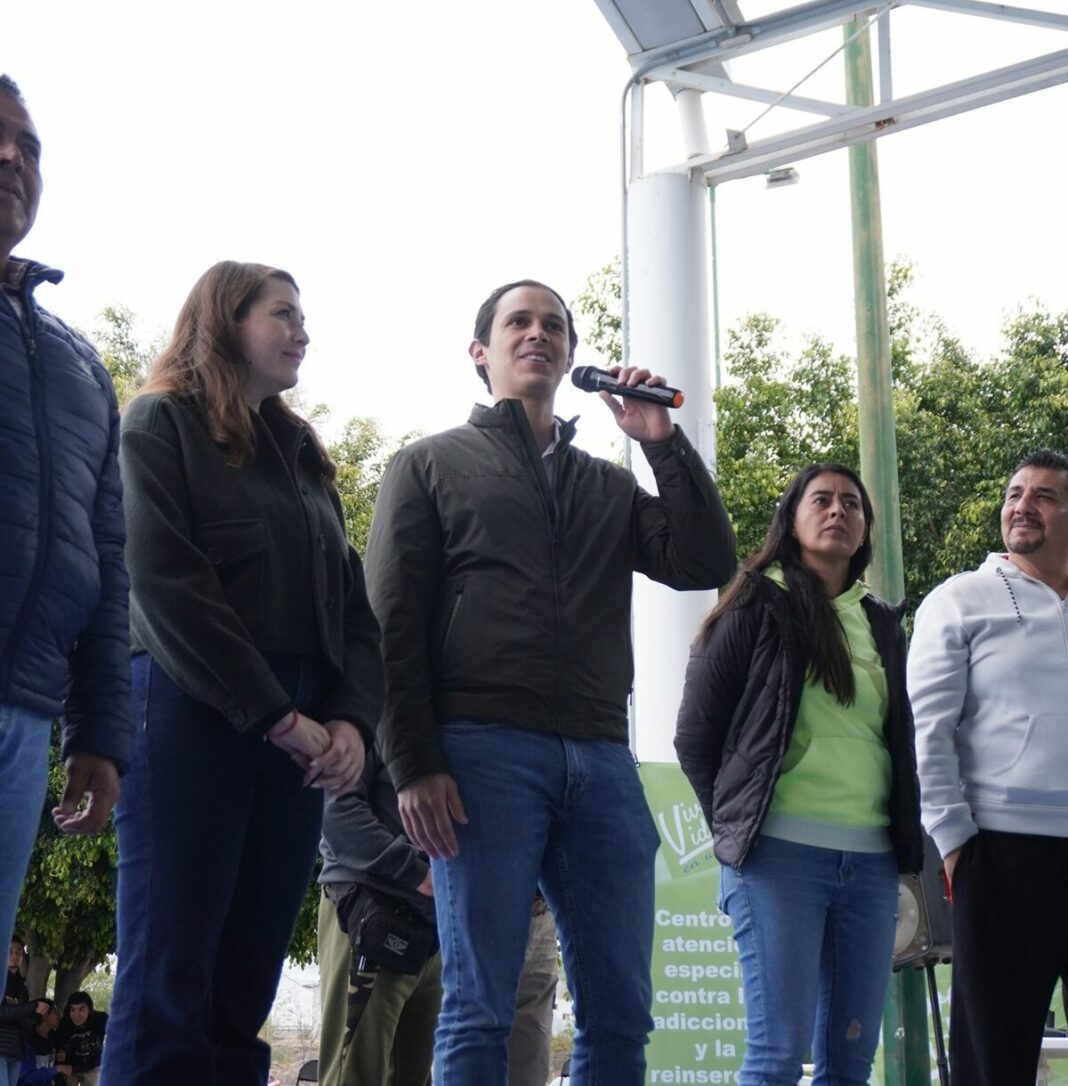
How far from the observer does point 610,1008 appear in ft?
8.46

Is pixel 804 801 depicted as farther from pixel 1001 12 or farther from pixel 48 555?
pixel 1001 12

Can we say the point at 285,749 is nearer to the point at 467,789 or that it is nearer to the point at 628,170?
the point at 467,789

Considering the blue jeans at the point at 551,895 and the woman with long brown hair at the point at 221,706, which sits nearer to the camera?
the woman with long brown hair at the point at 221,706

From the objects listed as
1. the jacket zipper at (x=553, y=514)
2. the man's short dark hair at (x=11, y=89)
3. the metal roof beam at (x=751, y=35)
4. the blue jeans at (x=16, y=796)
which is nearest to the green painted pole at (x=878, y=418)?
the metal roof beam at (x=751, y=35)

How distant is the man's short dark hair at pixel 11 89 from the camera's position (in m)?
2.14

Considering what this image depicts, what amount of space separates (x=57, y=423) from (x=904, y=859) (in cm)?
231

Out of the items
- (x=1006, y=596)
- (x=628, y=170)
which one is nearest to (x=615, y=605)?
(x=1006, y=596)

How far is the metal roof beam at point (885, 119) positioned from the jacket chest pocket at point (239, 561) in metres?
4.46

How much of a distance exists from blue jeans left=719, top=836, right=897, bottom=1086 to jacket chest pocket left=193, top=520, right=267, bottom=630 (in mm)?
1452

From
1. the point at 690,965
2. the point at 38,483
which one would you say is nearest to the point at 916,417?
the point at 690,965

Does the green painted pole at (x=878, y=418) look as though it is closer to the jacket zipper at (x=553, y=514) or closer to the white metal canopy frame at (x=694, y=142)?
the white metal canopy frame at (x=694, y=142)

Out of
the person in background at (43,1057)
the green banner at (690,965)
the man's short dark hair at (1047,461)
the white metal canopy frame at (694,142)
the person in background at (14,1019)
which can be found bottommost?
the person in background at (43,1057)

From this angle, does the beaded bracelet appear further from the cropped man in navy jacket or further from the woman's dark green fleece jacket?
the cropped man in navy jacket

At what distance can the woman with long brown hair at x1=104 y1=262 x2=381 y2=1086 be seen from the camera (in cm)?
224
